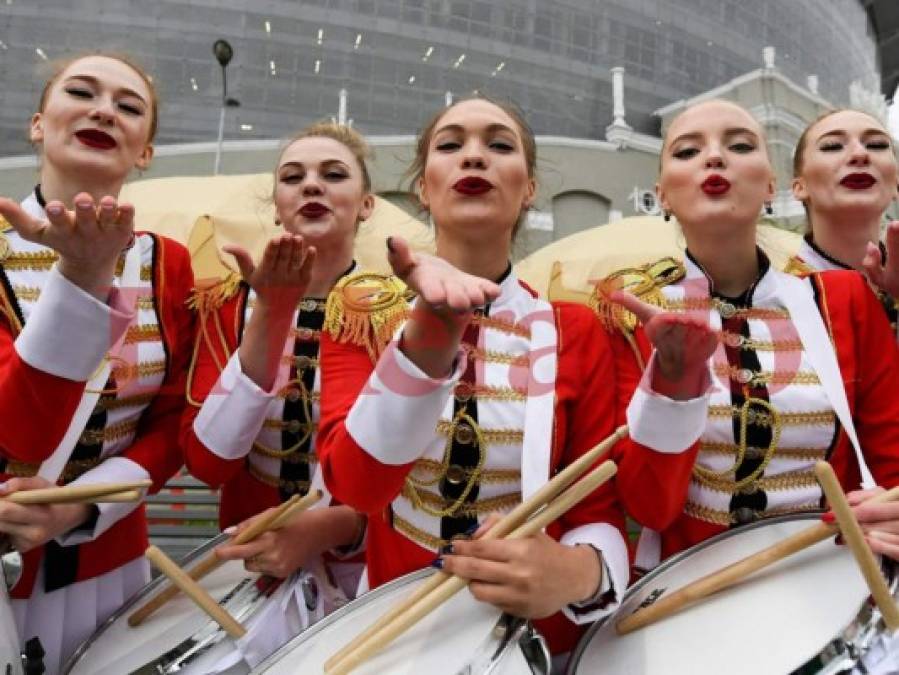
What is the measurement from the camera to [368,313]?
1.67 meters

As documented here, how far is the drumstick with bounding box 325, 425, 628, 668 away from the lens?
1.13 meters

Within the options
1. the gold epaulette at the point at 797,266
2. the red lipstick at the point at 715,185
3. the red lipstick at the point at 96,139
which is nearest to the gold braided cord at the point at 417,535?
the red lipstick at the point at 715,185

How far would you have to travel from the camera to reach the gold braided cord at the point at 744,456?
5.11 feet

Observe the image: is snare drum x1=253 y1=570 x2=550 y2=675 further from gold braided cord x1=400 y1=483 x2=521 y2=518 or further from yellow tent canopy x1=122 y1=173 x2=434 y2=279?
yellow tent canopy x1=122 y1=173 x2=434 y2=279

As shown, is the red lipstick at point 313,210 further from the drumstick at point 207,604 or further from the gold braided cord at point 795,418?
the gold braided cord at point 795,418

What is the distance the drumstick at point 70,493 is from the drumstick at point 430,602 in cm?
50

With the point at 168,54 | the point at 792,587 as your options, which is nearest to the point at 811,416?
the point at 792,587

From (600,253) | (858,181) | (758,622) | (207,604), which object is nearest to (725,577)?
(758,622)

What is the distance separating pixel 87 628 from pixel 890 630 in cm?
153

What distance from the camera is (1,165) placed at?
13664 millimetres

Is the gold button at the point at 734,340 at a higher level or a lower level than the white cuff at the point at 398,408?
higher

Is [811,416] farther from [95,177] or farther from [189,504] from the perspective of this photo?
[189,504]

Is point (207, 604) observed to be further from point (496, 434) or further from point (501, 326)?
point (501, 326)

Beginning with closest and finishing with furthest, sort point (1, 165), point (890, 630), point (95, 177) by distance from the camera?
point (890, 630) → point (95, 177) → point (1, 165)
